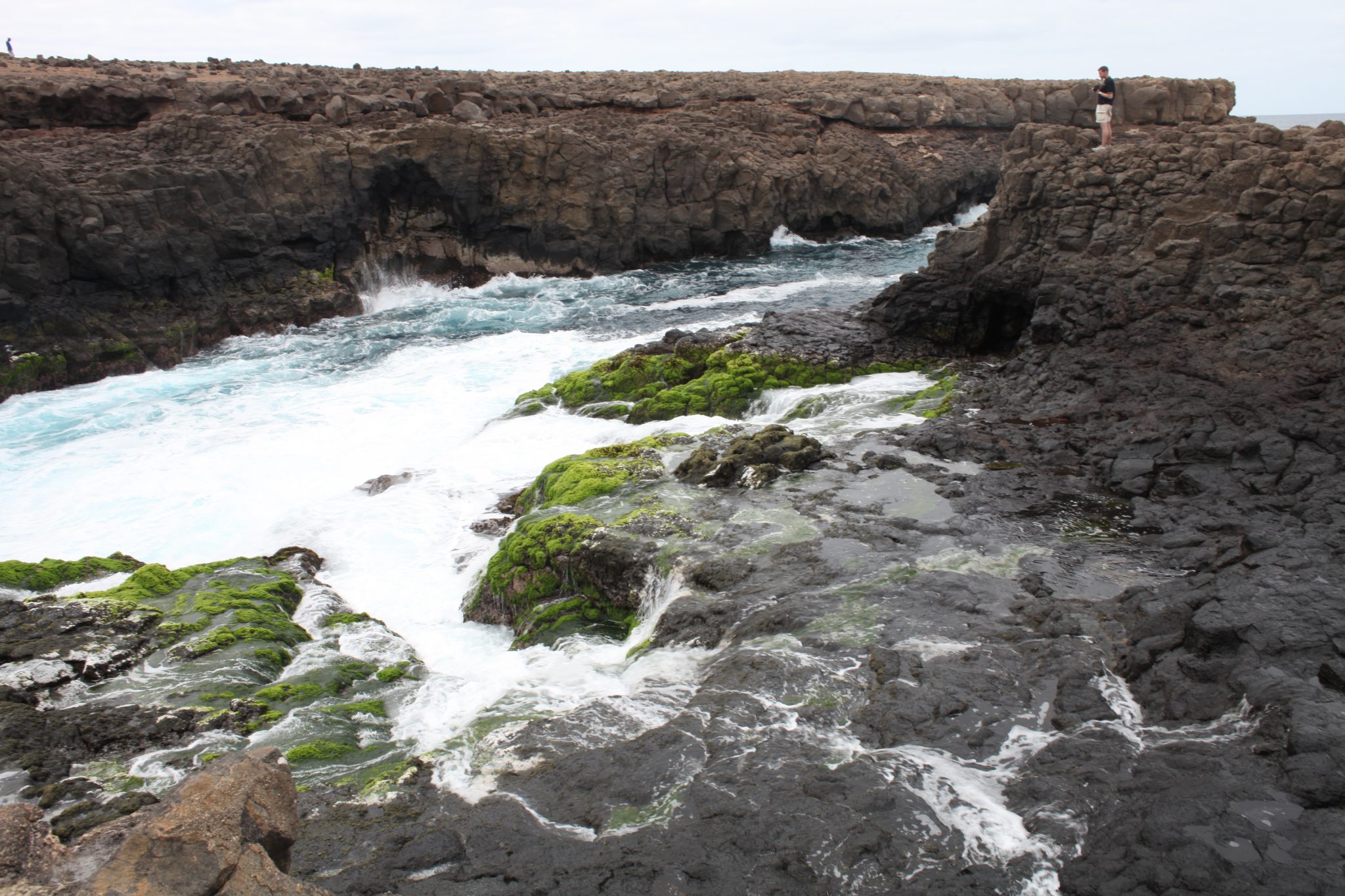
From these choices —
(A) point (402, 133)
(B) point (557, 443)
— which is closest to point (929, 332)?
(B) point (557, 443)

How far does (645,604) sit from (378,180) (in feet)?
73.6

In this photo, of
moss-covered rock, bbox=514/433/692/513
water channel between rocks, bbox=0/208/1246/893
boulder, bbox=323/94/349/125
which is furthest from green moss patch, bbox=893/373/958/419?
boulder, bbox=323/94/349/125

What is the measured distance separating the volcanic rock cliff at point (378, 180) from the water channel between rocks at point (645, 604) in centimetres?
382

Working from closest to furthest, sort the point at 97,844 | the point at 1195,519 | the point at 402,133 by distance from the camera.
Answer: the point at 97,844 → the point at 1195,519 → the point at 402,133

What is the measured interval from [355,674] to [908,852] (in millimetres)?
5488

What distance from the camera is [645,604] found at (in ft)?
31.5

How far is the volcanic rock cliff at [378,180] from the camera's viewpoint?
21891mm

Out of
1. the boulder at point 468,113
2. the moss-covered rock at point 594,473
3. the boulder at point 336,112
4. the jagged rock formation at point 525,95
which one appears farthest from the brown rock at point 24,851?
the boulder at point 468,113

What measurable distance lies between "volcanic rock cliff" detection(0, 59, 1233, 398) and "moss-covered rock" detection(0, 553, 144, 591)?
39.4 ft

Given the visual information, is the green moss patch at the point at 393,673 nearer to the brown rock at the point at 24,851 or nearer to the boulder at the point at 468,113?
the brown rock at the point at 24,851

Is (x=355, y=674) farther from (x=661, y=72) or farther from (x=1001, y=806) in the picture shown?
(x=661, y=72)

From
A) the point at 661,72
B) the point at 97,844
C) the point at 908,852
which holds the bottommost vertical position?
the point at 908,852

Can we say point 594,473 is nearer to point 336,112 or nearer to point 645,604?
point 645,604

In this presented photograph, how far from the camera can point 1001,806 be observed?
5.82 metres
